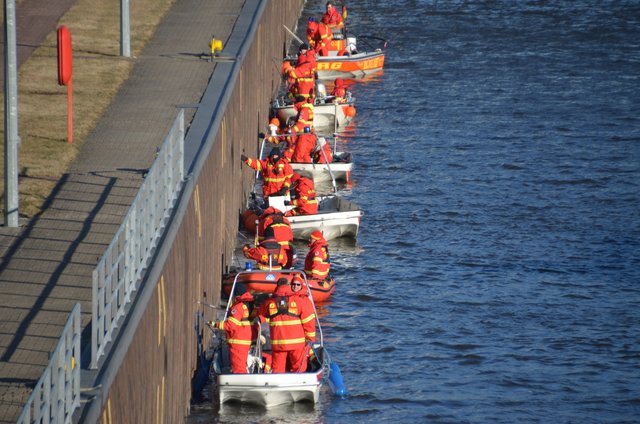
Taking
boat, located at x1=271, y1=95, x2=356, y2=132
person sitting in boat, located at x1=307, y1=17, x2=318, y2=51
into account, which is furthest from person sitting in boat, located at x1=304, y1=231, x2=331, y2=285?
person sitting in boat, located at x1=307, y1=17, x2=318, y2=51

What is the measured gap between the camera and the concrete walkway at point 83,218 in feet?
49.2

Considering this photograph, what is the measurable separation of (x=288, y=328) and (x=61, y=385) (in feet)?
30.8

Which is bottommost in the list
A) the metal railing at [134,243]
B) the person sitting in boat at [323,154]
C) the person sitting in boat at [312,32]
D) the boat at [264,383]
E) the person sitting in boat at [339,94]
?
the boat at [264,383]

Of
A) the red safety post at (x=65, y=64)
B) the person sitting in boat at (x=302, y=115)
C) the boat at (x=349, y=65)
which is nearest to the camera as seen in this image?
the red safety post at (x=65, y=64)

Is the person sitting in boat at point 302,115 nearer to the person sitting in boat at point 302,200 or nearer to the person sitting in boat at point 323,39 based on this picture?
the person sitting in boat at point 302,200

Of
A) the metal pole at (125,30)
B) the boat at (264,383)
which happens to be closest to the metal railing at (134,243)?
the boat at (264,383)

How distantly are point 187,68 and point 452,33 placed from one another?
29.1m

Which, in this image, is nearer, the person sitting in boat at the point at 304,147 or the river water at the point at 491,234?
the river water at the point at 491,234

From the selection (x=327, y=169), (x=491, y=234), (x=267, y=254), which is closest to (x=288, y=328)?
(x=267, y=254)

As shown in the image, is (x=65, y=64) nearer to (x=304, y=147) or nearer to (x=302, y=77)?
(x=304, y=147)

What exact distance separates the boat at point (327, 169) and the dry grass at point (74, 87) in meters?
5.03

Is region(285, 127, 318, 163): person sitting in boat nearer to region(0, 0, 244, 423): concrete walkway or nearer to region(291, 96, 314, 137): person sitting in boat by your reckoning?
region(291, 96, 314, 137): person sitting in boat

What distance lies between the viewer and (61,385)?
1193 cm

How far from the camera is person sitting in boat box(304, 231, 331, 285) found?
27141 millimetres
